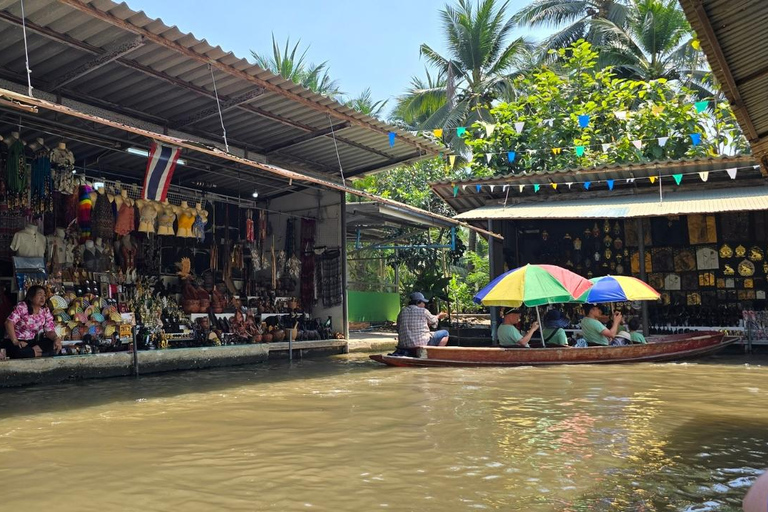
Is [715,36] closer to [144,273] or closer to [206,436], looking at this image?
[206,436]

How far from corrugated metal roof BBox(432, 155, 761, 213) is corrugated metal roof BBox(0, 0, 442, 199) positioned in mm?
1975

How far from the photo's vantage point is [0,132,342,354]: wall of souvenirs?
10500 mm

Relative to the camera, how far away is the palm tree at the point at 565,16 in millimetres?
27672

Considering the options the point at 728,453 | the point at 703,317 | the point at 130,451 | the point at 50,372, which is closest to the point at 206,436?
the point at 130,451

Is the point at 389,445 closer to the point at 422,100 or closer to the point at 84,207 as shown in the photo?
the point at 84,207

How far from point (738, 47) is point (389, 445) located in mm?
4109

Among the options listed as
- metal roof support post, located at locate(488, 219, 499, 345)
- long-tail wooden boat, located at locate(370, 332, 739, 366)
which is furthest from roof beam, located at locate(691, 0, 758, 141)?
metal roof support post, located at locate(488, 219, 499, 345)

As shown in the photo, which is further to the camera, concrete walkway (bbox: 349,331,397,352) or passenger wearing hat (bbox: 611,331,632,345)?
concrete walkway (bbox: 349,331,397,352)

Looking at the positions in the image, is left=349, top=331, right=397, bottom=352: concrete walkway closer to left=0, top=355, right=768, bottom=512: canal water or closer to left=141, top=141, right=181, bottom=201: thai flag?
left=0, top=355, right=768, bottom=512: canal water

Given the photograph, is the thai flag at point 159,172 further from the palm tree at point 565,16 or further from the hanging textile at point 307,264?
the palm tree at point 565,16

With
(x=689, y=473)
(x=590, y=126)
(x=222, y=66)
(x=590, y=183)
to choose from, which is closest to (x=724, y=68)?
(x=689, y=473)

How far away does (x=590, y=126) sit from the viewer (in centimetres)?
2184

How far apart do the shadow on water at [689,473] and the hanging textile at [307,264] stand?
10.5 metres

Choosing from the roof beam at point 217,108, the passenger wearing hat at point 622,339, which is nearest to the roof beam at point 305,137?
the roof beam at point 217,108
